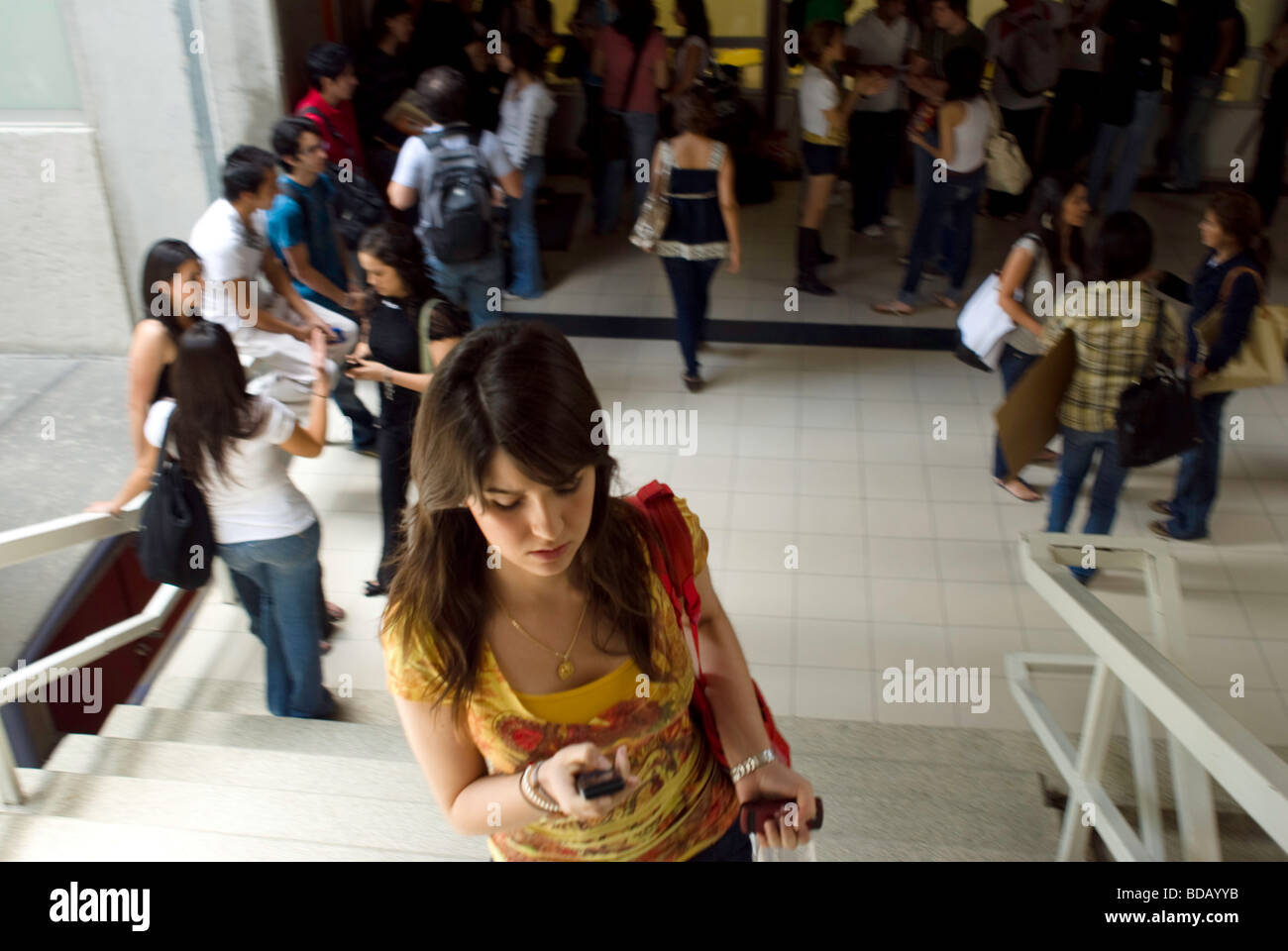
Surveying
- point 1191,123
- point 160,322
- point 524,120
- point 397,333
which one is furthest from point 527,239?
point 1191,123

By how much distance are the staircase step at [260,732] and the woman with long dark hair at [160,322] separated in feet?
3.16

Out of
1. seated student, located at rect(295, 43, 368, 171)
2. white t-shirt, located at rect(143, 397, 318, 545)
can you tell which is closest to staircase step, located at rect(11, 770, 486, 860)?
white t-shirt, located at rect(143, 397, 318, 545)

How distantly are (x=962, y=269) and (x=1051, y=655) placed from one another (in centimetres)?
412

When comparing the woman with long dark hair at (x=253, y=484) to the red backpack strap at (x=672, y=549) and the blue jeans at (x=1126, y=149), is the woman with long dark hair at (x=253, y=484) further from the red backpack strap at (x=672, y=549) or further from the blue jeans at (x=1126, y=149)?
the blue jeans at (x=1126, y=149)

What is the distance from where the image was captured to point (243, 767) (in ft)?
11.0

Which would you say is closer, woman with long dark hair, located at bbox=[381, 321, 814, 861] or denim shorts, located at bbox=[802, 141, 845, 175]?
woman with long dark hair, located at bbox=[381, 321, 814, 861]

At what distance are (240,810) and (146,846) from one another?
13.6 inches

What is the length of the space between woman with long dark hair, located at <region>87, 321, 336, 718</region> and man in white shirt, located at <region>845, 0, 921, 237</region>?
509cm

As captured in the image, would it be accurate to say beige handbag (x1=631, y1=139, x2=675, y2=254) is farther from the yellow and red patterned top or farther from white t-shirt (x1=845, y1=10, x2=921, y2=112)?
the yellow and red patterned top

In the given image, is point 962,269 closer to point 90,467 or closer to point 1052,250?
point 1052,250

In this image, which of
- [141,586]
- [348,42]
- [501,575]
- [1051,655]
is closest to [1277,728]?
[1051,655]

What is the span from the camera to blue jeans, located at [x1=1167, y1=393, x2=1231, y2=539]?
4773 millimetres

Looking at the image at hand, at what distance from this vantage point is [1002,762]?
12.2 feet

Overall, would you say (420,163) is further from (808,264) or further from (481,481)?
(481,481)
